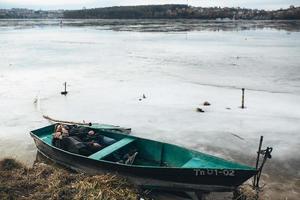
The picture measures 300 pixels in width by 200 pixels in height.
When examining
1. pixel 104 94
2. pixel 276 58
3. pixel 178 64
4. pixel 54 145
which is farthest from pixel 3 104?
pixel 276 58

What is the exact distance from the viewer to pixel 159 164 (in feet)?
33.9

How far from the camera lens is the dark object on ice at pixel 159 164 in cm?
847

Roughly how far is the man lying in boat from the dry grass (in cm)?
73

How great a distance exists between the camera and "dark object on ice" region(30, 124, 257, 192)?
847cm

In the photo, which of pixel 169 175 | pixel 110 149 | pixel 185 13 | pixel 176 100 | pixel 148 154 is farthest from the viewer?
pixel 185 13

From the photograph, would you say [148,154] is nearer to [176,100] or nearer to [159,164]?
[159,164]

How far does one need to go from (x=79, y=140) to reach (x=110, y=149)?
45.7 inches

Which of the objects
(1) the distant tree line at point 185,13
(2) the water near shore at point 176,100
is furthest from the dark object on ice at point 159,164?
(1) the distant tree line at point 185,13

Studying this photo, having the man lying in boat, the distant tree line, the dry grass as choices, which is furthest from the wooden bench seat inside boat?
the distant tree line

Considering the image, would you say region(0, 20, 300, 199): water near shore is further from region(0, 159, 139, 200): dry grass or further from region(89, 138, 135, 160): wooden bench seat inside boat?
region(89, 138, 135, 160): wooden bench seat inside boat

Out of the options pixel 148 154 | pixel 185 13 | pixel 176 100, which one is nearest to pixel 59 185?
pixel 148 154

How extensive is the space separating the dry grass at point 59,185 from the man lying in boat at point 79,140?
2.38ft

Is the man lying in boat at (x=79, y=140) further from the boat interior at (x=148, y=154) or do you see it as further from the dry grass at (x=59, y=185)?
the dry grass at (x=59, y=185)

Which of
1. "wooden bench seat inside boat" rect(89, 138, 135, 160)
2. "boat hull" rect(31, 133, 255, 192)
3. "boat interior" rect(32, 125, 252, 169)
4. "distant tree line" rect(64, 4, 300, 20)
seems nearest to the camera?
"boat hull" rect(31, 133, 255, 192)
